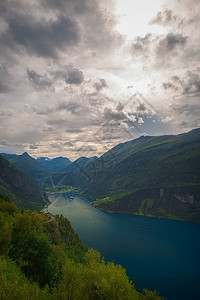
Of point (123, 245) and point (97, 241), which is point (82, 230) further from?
point (123, 245)

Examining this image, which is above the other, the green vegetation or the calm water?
the green vegetation

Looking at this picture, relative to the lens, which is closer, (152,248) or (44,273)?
(44,273)

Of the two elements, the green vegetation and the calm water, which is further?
the calm water

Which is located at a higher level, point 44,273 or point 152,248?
point 44,273

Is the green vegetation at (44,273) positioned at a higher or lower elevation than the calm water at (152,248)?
higher

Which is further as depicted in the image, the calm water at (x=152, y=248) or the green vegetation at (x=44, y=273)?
the calm water at (x=152, y=248)
